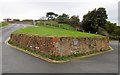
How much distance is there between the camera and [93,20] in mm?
51969

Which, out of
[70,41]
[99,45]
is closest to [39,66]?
[70,41]

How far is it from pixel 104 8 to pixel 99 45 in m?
33.6

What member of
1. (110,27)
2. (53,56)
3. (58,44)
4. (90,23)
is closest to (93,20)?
(90,23)

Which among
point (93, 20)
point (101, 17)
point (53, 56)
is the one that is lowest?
point (53, 56)

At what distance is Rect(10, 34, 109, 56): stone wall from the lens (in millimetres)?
17812

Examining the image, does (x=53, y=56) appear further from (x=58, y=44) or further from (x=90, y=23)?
(x=90, y=23)

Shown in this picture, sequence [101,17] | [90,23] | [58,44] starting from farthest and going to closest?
[101,17], [90,23], [58,44]

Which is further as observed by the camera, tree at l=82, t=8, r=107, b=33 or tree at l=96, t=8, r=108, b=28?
tree at l=96, t=8, r=108, b=28

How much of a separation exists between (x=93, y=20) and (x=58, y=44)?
35482mm

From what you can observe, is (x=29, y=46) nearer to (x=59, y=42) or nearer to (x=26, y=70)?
(x=59, y=42)

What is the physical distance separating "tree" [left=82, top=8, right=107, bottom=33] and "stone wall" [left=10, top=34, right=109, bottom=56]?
27.9m

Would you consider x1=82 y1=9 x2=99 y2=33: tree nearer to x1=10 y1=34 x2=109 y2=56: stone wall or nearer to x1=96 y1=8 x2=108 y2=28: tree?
x1=96 y1=8 x2=108 y2=28: tree

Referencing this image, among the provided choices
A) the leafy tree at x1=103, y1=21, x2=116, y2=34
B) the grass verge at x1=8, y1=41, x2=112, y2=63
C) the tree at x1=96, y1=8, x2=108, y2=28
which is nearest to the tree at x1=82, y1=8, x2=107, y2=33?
the tree at x1=96, y1=8, x2=108, y2=28

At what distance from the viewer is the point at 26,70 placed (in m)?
13.4
